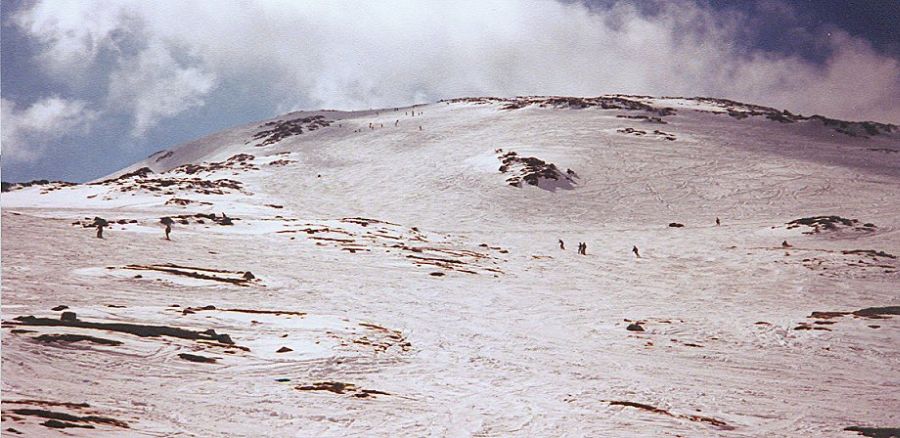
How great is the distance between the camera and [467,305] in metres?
19.4

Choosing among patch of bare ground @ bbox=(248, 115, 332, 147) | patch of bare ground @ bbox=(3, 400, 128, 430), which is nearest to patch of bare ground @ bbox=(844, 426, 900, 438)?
patch of bare ground @ bbox=(3, 400, 128, 430)

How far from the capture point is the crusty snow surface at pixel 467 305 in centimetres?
991

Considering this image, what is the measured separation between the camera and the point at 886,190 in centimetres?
4606

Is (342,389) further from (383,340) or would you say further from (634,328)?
(634,328)

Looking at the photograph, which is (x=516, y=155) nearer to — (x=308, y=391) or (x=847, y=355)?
(x=847, y=355)

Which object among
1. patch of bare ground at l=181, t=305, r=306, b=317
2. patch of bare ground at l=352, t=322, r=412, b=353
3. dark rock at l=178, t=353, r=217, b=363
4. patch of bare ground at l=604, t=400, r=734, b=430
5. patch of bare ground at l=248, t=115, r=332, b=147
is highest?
patch of bare ground at l=248, t=115, r=332, b=147

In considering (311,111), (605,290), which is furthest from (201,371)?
(311,111)

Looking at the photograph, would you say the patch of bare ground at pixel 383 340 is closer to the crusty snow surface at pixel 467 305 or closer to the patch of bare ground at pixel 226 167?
the crusty snow surface at pixel 467 305

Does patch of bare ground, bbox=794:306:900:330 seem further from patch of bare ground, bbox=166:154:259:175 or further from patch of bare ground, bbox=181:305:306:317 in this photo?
patch of bare ground, bbox=166:154:259:175

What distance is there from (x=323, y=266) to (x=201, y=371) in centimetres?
1330

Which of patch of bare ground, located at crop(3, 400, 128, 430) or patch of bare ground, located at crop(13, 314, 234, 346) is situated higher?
patch of bare ground, located at crop(13, 314, 234, 346)

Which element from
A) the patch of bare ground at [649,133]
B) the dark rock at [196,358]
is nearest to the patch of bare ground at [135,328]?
the dark rock at [196,358]

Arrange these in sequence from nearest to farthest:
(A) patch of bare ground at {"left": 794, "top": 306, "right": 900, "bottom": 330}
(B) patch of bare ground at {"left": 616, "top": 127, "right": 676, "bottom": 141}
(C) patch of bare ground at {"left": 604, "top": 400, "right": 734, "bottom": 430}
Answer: (C) patch of bare ground at {"left": 604, "top": 400, "right": 734, "bottom": 430}, (A) patch of bare ground at {"left": 794, "top": 306, "right": 900, "bottom": 330}, (B) patch of bare ground at {"left": 616, "top": 127, "right": 676, "bottom": 141}

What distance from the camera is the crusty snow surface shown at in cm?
991
